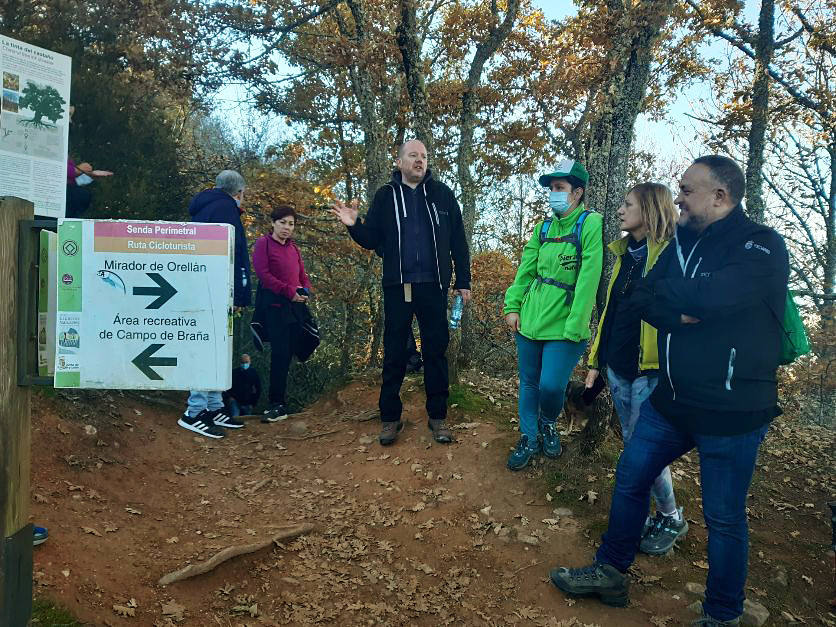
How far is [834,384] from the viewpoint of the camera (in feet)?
40.8

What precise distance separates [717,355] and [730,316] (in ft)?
0.64

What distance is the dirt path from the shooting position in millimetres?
3355

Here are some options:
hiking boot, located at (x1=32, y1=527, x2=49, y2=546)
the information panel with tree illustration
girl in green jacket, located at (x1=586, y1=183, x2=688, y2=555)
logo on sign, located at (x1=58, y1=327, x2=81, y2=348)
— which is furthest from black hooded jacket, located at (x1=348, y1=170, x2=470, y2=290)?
hiking boot, located at (x1=32, y1=527, x2=49, y2=546)

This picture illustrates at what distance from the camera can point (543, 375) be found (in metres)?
4.51

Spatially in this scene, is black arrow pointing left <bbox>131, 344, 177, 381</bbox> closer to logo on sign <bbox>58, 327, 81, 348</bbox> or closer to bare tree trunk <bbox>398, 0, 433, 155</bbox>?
logo on sign <bbox>58, 327, 81, 348</bbox>

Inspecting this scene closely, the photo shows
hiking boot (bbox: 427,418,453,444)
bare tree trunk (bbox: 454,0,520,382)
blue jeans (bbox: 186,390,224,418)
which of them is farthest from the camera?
bare tree trunk (bbox: 454,0,520,382)

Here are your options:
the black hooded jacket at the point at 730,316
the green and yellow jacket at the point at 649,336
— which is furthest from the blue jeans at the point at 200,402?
the black hooded jacket at the point at 730,316

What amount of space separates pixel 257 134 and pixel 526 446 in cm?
1374

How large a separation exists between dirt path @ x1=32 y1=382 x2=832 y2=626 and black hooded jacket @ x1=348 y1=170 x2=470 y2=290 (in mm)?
1617

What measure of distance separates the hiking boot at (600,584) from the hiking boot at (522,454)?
1.40 metres

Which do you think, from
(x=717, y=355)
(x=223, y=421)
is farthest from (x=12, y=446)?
(x=223, y=421)

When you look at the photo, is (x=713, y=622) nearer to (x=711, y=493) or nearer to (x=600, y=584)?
(x=600, y=584)

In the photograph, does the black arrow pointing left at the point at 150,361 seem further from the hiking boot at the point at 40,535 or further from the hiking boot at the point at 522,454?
the hiking boot at the point at 522,454

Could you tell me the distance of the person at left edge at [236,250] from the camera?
6.03m
